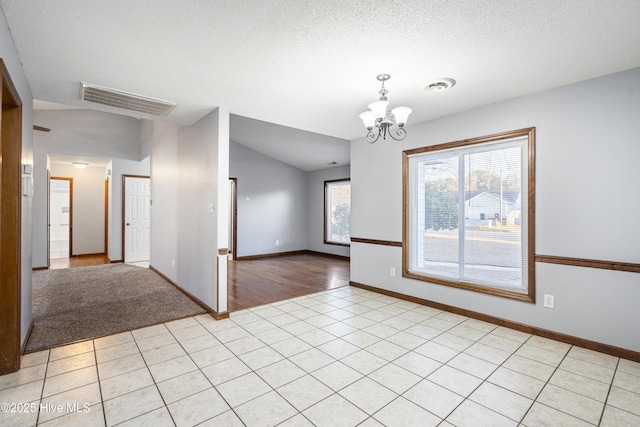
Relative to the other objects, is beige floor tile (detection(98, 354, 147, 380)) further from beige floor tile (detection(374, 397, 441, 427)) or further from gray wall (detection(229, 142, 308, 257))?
gray wall (detection(229, 142, 308, 257))

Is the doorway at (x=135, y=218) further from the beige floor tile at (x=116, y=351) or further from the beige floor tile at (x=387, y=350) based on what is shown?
the beige floor tile at (x=387, y=350)

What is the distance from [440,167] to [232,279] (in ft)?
13.1

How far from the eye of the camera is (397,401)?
76.3 inches

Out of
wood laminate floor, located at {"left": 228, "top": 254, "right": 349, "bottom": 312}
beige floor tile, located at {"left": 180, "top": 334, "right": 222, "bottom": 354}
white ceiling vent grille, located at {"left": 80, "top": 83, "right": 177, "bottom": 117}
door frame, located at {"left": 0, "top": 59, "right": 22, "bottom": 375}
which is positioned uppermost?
white ceiling vent grille, located at {"left": 80, "top": 83, "right": 177, "bottom": 117}

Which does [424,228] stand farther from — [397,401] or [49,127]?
[49,127]

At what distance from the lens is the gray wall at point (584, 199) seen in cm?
248

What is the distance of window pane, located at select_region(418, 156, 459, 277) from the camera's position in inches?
145

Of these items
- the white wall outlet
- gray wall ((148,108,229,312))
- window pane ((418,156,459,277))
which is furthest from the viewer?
window pane ((418,156,459,277))

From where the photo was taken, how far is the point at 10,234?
2238 millimetres

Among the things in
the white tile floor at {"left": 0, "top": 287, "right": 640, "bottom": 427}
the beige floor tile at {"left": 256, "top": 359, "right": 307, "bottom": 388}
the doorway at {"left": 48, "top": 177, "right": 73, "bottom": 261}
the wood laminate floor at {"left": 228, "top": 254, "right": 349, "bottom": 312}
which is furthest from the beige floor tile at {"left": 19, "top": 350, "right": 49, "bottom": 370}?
the doorway at {"left": 48, "top": 177, "right": 73, "bottom": 261}

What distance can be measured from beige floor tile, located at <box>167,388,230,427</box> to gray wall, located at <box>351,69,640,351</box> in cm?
288

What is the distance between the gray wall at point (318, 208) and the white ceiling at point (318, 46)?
4957mm

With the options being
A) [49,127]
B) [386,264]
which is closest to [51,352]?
[386,264]

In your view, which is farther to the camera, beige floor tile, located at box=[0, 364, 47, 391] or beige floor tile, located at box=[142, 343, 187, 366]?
beige floor tile, located at box=[142, 343, 187, 366]
